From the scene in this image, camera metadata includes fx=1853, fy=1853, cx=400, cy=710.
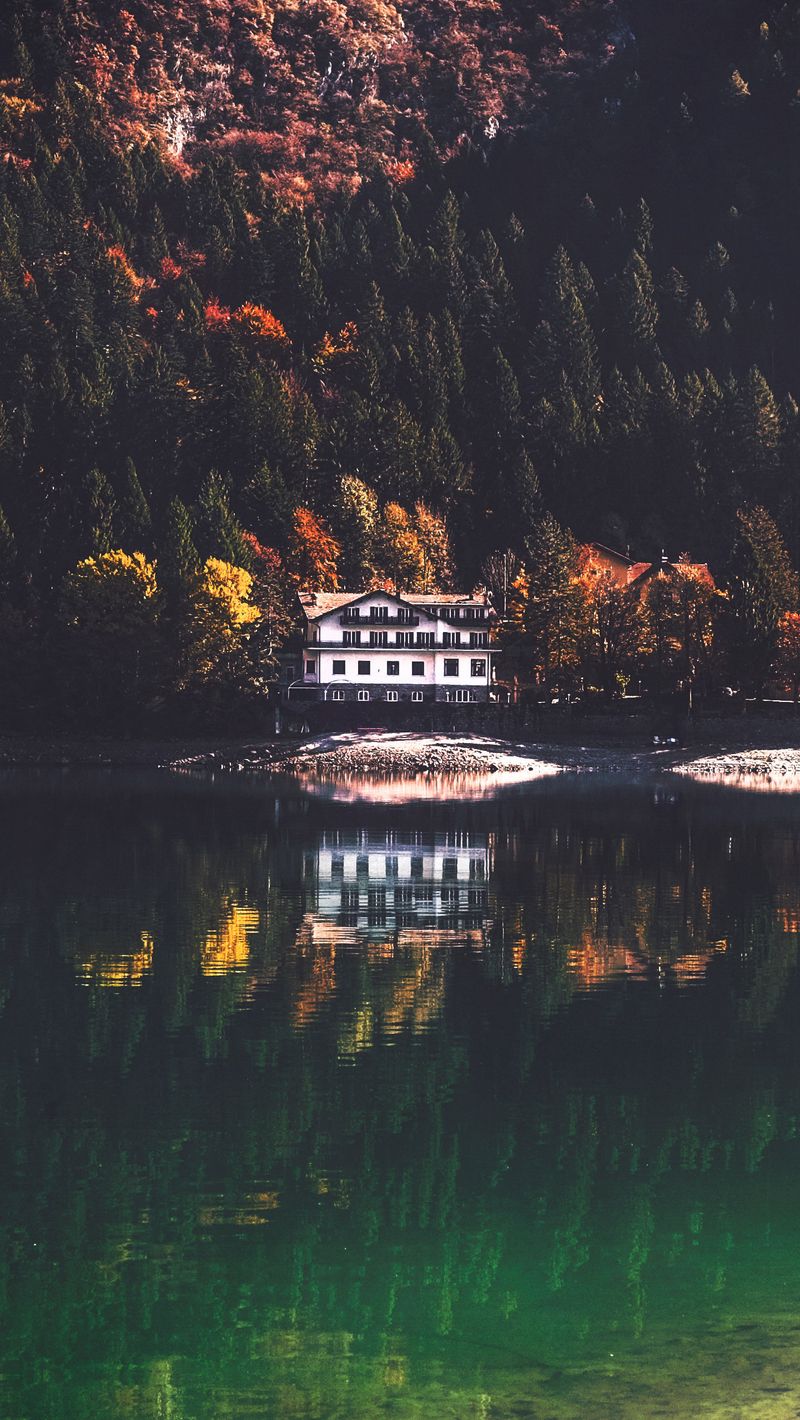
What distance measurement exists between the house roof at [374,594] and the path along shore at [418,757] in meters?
19.2

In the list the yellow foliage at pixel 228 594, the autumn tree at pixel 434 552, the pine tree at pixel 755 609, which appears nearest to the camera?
the pine tree at pixel 755 609

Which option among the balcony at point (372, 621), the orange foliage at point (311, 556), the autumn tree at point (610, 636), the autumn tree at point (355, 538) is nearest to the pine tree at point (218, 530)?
the balcony at point (372, 621)

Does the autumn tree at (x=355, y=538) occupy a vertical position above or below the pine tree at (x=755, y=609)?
above

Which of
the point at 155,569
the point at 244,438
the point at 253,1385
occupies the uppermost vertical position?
the point at 244,438

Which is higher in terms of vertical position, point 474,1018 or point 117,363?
point 117,363

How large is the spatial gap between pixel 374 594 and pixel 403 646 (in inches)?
178

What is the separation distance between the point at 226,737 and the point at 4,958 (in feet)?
275

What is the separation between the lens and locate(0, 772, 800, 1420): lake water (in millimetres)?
16672

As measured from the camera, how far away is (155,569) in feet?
429

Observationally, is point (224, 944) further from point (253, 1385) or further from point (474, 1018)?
point (253, 1385)

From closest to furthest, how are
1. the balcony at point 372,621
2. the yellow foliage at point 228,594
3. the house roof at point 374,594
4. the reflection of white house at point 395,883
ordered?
the reflection of white house at point 395,883, the yellow foliage at point 228,594, the balcony at point 372,621, the house roof at point 374,594

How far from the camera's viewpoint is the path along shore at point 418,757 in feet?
361

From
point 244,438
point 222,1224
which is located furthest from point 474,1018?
point 244,438

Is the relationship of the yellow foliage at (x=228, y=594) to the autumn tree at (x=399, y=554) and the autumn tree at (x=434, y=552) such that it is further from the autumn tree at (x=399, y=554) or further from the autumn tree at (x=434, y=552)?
the autumn tree at (x=434, y=552)
